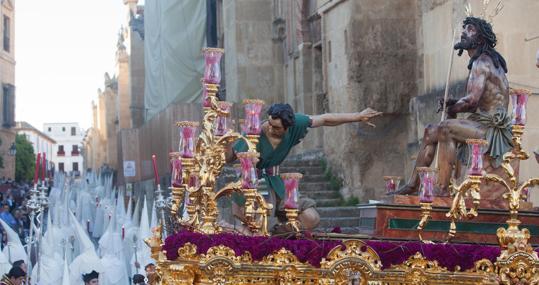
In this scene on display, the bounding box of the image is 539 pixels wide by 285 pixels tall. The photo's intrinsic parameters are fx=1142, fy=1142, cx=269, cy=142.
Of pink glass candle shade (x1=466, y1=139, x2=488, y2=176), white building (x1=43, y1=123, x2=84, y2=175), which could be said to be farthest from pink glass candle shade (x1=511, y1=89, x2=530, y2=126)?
white building (x1=43, y1=123, x2=84, y2=175)

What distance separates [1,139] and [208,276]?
54.5 m

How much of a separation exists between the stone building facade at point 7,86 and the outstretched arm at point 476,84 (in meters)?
51.4

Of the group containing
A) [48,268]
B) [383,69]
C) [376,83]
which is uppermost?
[383,69]

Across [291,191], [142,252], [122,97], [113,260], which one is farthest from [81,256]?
[122,97]

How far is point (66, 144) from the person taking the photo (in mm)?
153250

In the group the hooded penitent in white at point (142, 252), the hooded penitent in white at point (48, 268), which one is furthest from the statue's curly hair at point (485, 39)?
the hooded penitent in white at point (142, 252)

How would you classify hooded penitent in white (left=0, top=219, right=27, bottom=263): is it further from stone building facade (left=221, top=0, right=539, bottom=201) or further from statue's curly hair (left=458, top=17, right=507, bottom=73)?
statue's curly hair (left=458, top=17, right=507, bottom=73)

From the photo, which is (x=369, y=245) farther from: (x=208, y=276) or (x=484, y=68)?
(x=484, y=68)

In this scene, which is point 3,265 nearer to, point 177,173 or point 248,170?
point 177,173

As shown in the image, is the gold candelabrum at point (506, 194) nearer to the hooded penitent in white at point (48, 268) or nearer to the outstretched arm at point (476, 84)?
the outstretched arm at point (476, 84)

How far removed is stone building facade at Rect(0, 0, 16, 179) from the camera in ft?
198

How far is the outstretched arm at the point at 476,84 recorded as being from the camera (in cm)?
988

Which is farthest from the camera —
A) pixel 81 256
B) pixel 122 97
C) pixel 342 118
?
pixel 122 97

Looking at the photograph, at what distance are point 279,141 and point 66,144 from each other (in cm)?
14689
